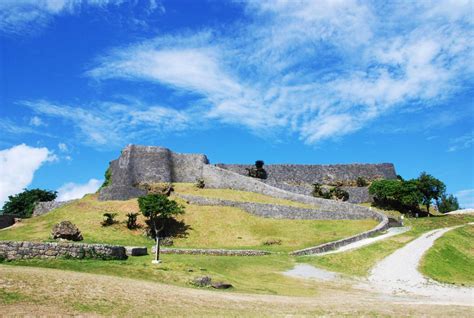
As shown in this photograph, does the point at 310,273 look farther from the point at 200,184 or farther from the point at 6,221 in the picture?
the point at 6,221

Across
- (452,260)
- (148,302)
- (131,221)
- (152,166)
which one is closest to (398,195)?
(452,260)

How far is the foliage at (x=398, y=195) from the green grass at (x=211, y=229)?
47.1 ft

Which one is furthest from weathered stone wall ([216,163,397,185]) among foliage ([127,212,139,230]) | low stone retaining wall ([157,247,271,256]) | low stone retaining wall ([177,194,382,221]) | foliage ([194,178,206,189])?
low stone retaining wall ([157,247,271,256])

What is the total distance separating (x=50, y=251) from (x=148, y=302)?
8.67 m

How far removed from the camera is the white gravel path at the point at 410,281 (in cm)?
1988

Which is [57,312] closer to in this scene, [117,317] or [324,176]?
[117,317]

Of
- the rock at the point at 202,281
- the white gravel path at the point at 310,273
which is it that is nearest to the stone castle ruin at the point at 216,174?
the white gravel path at the point at 310,273

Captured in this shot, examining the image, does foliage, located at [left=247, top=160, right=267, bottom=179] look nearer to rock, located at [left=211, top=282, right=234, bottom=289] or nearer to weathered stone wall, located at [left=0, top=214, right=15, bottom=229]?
weathered stone wall, located at [left=0, top=214, right=15, bottom=229]

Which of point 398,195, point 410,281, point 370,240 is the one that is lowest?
point 410,281

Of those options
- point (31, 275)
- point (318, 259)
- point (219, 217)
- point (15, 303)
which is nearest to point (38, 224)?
point (219, 217)

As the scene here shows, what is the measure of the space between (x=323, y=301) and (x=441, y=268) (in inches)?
583

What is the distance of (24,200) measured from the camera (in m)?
74.1

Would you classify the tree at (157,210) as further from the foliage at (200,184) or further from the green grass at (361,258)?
the green grass at (361,258)

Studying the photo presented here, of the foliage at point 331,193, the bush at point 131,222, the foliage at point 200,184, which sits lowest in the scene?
the bush at point 131,222
